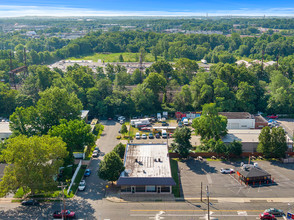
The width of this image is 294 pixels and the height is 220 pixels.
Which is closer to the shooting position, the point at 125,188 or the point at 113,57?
the point at 125,188

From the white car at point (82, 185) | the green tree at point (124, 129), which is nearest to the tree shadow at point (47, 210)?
the white car at point (82, 185)

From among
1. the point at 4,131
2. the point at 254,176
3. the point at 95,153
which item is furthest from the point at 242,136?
the point at 4,131

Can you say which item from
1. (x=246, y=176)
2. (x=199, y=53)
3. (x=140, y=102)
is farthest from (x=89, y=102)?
(x=199, y=53)

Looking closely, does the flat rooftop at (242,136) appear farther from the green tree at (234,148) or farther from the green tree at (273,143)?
the green tree at (273,143)

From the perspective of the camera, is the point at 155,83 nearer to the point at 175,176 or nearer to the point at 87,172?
the point at 175,176

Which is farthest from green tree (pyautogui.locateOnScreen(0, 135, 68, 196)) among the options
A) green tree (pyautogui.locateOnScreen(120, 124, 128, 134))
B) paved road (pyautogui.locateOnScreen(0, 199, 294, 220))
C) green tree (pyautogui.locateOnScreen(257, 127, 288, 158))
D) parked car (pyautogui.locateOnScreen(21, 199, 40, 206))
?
green tree (pyautogui.locateOnScreen(257, 127, 288, 158))

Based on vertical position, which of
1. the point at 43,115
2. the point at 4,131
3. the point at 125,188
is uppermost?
the point at 43,115
